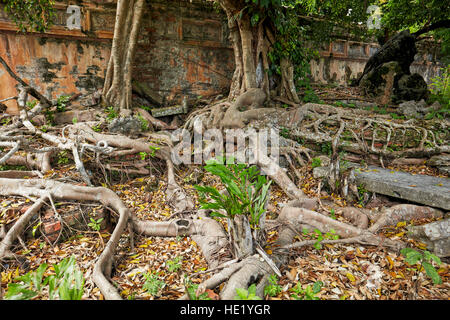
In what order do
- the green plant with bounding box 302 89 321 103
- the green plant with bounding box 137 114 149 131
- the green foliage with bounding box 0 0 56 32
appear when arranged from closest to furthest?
the green foliage with bounding box 0 0 56 32 < the green plant with bounding box 137 114 149 131 < the green plant with bounding box 302 89 321 103

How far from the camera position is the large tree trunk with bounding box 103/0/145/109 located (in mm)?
5879

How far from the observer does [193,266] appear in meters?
2.59

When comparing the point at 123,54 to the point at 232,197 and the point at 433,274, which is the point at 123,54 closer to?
the point at 232,197

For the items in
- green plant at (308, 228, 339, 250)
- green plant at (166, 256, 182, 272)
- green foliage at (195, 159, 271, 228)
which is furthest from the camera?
green plant at (308, 228, 339, 250)

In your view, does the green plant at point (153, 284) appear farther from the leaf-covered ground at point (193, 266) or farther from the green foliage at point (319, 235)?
the green foliage at point (319, 235)

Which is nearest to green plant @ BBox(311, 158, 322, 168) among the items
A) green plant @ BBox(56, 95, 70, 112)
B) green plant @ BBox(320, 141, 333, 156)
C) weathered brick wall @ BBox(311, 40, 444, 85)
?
green plant @ BBox(320, 141, 333, 156)

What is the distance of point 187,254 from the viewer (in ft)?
9.16

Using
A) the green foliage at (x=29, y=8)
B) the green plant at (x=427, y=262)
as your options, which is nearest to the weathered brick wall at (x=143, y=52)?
the green foliage at (x=29, y=8)

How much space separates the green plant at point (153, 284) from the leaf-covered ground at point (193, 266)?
0.06 ft

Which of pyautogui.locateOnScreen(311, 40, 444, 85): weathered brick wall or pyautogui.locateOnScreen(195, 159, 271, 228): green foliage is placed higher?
pyautogui.locateOnScreen(311, 40, 444, 85): weathered brick wall

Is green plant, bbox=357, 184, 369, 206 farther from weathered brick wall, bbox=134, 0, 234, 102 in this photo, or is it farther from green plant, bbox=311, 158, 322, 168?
weathered brick wall, bbox=134, 0, 234, 102

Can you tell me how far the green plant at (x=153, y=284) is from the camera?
2176 mm

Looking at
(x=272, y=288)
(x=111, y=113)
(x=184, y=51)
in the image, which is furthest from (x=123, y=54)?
(x=272, y=288)

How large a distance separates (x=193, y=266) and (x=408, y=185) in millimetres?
2857
